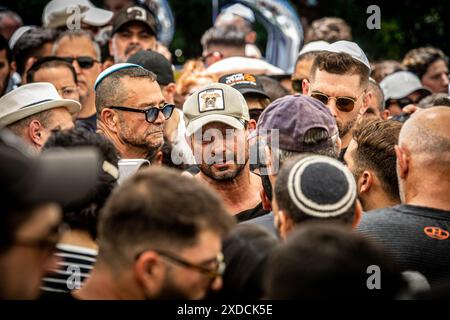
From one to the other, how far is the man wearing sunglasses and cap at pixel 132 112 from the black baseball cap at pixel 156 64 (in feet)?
3.15

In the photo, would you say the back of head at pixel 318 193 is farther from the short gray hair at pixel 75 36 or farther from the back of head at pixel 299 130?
the short gray hair at pixel 75 36

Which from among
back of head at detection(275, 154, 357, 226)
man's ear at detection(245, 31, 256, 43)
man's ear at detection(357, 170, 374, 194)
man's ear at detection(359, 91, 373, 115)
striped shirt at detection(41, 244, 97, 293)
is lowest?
striped shirt at detection(41, 244, 97, 293)

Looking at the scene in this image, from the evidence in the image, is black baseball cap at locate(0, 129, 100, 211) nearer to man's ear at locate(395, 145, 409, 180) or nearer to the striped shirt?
the striped shirt

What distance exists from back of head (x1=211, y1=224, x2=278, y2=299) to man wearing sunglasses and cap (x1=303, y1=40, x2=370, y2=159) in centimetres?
247

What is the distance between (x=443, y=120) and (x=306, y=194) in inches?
45.1

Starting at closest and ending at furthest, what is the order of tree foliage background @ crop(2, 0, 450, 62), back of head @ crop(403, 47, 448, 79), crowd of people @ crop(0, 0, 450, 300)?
crowd of people @ crop(0, 0, 450, 300) < back of head @ crop(403, 47, 448, 79) < tree foliage background @ crop(2, 0, 450, 62)

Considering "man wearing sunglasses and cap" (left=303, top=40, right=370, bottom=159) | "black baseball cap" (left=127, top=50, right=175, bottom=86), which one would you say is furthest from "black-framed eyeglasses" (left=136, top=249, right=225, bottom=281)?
"black baseball cap" (left=127, top=50, right=175, bottom=86)

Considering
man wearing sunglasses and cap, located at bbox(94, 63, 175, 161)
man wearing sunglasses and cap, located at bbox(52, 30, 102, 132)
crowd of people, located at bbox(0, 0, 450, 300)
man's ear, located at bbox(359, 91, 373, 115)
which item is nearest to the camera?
crowd of people, located at bbox(0, 0, 450, 300)

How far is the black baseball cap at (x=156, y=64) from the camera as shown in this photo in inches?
233

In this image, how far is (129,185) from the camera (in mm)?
2434

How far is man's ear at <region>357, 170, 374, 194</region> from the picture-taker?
3981 mm

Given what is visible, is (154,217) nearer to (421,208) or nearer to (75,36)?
(421,208)

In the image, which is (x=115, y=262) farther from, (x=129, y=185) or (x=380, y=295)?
(x=380, y=295)
